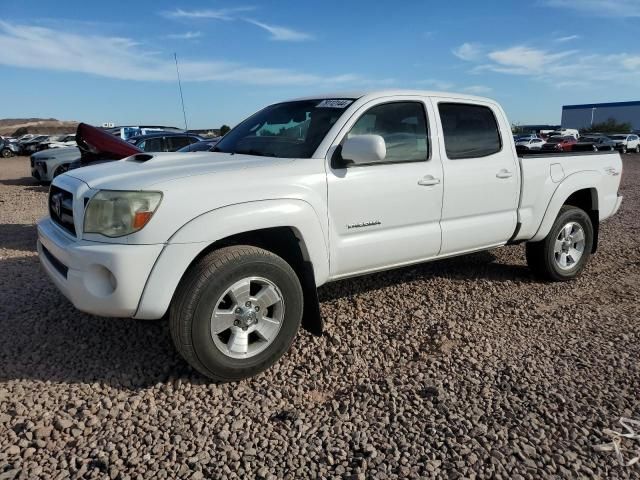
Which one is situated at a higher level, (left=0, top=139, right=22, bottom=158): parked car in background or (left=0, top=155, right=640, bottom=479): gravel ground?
(left=0, top=139, right=22, bottom=158): parked car in background

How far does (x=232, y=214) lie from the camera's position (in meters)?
2.92

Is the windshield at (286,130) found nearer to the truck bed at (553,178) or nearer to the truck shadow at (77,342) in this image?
the truck shadow at (77,342)

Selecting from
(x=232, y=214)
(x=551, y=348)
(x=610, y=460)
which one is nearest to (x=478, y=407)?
(x=610, y=460)

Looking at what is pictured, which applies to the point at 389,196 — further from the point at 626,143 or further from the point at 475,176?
the point at 626,143

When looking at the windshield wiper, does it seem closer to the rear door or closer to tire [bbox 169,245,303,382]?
tire [bbox 169,245,303,382]

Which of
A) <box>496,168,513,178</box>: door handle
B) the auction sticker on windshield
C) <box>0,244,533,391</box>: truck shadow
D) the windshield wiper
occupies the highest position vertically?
the auction sticker on windshield

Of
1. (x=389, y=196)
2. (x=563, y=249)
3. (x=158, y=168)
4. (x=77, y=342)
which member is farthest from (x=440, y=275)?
(x=77, y=342)

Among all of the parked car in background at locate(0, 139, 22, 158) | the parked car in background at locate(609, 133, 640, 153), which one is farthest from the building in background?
the parked car in background at locate(0, 139, 22, 158)

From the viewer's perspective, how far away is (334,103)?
3.84 metres

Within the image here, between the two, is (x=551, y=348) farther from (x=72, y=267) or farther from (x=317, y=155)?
(x=72, y=267)

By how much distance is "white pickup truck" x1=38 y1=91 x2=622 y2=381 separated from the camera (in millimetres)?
2775

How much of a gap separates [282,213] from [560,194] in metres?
3.10

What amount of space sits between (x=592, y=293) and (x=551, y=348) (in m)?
1.56

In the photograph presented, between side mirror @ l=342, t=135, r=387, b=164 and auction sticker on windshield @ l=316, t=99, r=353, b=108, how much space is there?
0.53 meters
